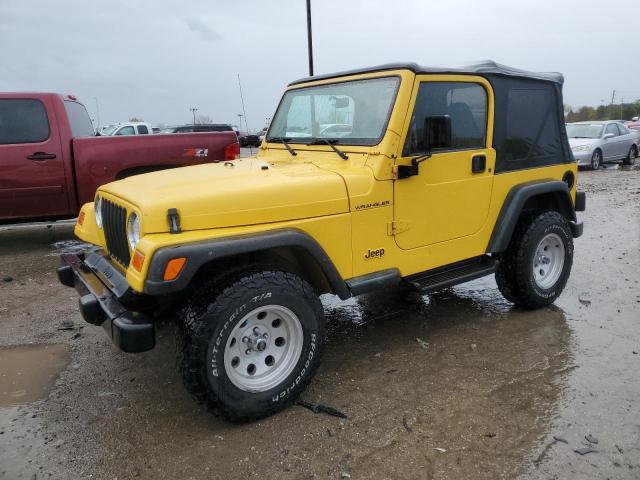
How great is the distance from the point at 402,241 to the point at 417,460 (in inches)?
56.5

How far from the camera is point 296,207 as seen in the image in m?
3.02

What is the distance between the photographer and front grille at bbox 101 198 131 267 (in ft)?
9.90

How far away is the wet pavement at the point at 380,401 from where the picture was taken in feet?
8.64

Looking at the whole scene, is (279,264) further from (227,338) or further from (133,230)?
(133,230)

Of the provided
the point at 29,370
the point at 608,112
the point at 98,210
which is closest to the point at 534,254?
the point at 98,210

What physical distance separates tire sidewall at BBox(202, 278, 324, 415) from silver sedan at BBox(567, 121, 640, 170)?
13884 millimetres

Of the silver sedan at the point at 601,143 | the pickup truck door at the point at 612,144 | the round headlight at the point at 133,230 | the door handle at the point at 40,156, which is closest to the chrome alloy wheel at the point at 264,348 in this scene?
the round headlight at the point at 133,230

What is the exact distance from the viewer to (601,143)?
50.0 ft

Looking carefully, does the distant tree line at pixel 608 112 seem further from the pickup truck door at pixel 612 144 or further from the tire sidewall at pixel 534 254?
the tire sidewall at pixel 534 254

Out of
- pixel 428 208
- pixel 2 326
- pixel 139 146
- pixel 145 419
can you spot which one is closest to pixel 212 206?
pixel 145 419

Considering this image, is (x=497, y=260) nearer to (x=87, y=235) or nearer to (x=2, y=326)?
(x=87, y=235)

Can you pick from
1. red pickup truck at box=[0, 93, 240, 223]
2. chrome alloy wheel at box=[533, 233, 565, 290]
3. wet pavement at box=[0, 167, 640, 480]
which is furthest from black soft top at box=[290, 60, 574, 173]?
red pickup truck at box=[0, 93, 240, 223]

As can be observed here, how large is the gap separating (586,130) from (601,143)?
32.3 inches

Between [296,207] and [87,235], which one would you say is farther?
[87,235]
